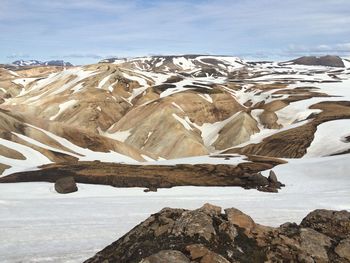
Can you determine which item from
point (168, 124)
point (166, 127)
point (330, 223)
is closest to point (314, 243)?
point (330, 223)

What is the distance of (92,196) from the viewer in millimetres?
43406

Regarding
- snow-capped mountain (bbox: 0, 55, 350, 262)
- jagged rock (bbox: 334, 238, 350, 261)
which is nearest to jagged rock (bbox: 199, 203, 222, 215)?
jagged rock (bbox: 334, 238, 350, 261)

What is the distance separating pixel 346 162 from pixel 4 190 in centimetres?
4082

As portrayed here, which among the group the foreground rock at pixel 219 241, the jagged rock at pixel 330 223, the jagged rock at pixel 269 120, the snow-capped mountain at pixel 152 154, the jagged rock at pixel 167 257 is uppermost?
the jagged rock at pixel 167 257

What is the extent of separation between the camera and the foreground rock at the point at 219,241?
43.4ft

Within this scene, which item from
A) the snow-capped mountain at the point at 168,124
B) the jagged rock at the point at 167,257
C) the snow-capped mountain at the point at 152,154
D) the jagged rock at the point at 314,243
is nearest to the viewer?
the jagged rock at the point at 167,257

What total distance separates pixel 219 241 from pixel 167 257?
6.59 feet

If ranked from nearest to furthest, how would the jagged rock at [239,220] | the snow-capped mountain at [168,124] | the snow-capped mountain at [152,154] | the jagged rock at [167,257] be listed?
1. the jagged rock at [167,257]
2. the jagged rock at [239,220]
3. the snow-capped mountain at [152,154]
4. the snow-capped mountain at [168,124]

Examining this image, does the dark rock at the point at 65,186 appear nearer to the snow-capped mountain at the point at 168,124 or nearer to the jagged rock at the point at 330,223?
the snow-capped mountain at the point at 168,124

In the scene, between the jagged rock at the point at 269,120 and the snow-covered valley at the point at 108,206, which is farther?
the jagged rock at the point at 269,120

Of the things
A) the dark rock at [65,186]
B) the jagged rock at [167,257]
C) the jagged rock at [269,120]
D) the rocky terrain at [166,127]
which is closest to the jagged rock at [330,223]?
the jagged rock at [167,257]

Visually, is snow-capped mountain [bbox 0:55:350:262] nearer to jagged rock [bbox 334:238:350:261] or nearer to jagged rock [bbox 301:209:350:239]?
jagged rock [bbox 301:209:350:239]

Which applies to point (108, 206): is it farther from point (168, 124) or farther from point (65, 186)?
point (168, 124)

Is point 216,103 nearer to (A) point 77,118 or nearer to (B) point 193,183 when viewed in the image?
(A) point 77,118
